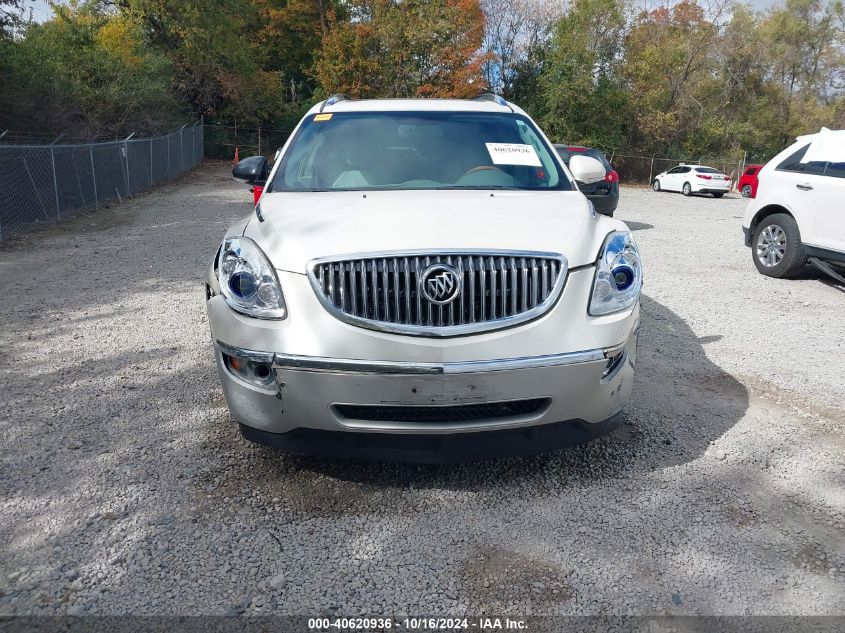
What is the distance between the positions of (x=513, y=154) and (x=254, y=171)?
1.83 metres

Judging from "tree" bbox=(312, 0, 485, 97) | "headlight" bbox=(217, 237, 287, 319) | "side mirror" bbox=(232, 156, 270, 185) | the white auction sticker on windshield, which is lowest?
"headlight" bbox=(217, 237, 287, 319)

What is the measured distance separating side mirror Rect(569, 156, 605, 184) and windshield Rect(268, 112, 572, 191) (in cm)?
20

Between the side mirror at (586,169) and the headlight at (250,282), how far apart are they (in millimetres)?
2329

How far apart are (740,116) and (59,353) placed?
50822 mm

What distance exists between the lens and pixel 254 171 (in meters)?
4.77

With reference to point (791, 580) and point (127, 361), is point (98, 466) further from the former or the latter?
point (791, 580)

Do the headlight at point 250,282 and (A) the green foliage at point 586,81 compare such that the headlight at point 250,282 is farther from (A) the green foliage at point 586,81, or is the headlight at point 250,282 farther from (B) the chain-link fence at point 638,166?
(A) the green foliage at point 586,81

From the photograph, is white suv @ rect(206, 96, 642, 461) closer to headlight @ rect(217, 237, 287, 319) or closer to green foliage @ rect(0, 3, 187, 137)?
headlight @ rect(217, 237, 287, 319)

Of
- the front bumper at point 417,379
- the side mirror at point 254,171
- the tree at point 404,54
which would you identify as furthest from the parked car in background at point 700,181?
the front bumper at point 417,379

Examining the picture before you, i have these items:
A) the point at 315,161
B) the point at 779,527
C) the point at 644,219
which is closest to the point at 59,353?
→ the point at 315,161

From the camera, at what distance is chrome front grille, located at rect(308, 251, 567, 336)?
288 cm

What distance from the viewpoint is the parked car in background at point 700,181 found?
2902 cm

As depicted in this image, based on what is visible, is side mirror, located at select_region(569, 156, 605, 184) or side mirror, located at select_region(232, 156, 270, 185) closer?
side mirror, located at select_region(569, 156, 605, 184)

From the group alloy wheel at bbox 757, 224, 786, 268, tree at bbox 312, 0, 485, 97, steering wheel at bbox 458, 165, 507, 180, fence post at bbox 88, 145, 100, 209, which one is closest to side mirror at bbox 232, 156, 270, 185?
steering wheel at bbox 458, 165, 507, 180
